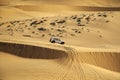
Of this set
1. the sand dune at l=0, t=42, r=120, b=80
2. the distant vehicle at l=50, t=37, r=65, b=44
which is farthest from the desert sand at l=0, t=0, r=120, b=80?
the distant vehicle at l=50, t=37, r=65, b=44

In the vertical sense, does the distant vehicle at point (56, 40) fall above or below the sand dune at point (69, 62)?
below

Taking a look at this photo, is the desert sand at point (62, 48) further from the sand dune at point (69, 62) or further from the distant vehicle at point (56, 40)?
the distant vehicle at point (56, 40)

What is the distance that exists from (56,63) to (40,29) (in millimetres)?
7213

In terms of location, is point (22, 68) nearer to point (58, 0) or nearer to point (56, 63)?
point (56, 63)

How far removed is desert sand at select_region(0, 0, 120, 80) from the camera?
538 inches

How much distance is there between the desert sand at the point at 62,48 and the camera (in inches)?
538

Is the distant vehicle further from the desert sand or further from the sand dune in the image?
the sand dune

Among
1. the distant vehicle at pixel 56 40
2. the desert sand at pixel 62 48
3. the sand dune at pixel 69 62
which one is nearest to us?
the sand dune at pixel 69 62

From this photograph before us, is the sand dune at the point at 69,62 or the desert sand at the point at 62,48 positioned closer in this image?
the sand dune at the point at 69,62

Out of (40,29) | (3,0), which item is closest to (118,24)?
(40,29)

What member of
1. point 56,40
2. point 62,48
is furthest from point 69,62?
point 56,40

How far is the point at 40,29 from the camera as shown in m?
21.7

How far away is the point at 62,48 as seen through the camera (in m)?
15.8

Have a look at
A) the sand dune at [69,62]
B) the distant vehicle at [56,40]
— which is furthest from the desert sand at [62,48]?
the distant vehicle at [56,40]
